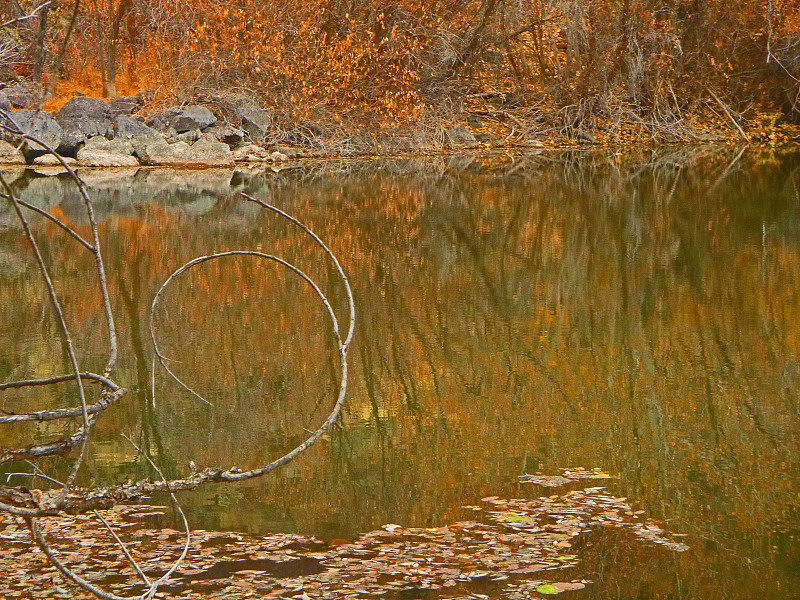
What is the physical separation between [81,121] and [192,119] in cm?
231

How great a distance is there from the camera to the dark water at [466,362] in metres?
5.68

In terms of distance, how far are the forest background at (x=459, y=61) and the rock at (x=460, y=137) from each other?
385 millimetres

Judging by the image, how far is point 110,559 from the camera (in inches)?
191

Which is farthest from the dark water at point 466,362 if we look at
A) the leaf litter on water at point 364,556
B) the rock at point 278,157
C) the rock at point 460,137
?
the rock at point 460,137

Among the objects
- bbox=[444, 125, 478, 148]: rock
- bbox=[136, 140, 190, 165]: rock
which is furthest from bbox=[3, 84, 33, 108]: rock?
bbox=[444, 125, 478, 148]: rock

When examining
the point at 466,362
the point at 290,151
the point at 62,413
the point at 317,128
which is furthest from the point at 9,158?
the point at 62,413

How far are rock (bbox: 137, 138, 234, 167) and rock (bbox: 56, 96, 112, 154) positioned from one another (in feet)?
3.45

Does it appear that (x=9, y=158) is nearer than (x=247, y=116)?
Yes

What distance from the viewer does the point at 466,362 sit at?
8.61m

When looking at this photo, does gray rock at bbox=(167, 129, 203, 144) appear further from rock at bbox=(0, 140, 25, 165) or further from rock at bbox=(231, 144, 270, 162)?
rock at bbox=(0, 140, 25, 165)

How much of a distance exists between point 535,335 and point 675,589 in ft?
16.0

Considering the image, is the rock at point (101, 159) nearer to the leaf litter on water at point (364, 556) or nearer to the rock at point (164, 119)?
the rock at point (164, 119)

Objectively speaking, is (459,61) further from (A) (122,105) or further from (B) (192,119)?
(A) (122,105)

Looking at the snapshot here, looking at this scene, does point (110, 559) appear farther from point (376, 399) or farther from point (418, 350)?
point (418, 350)
